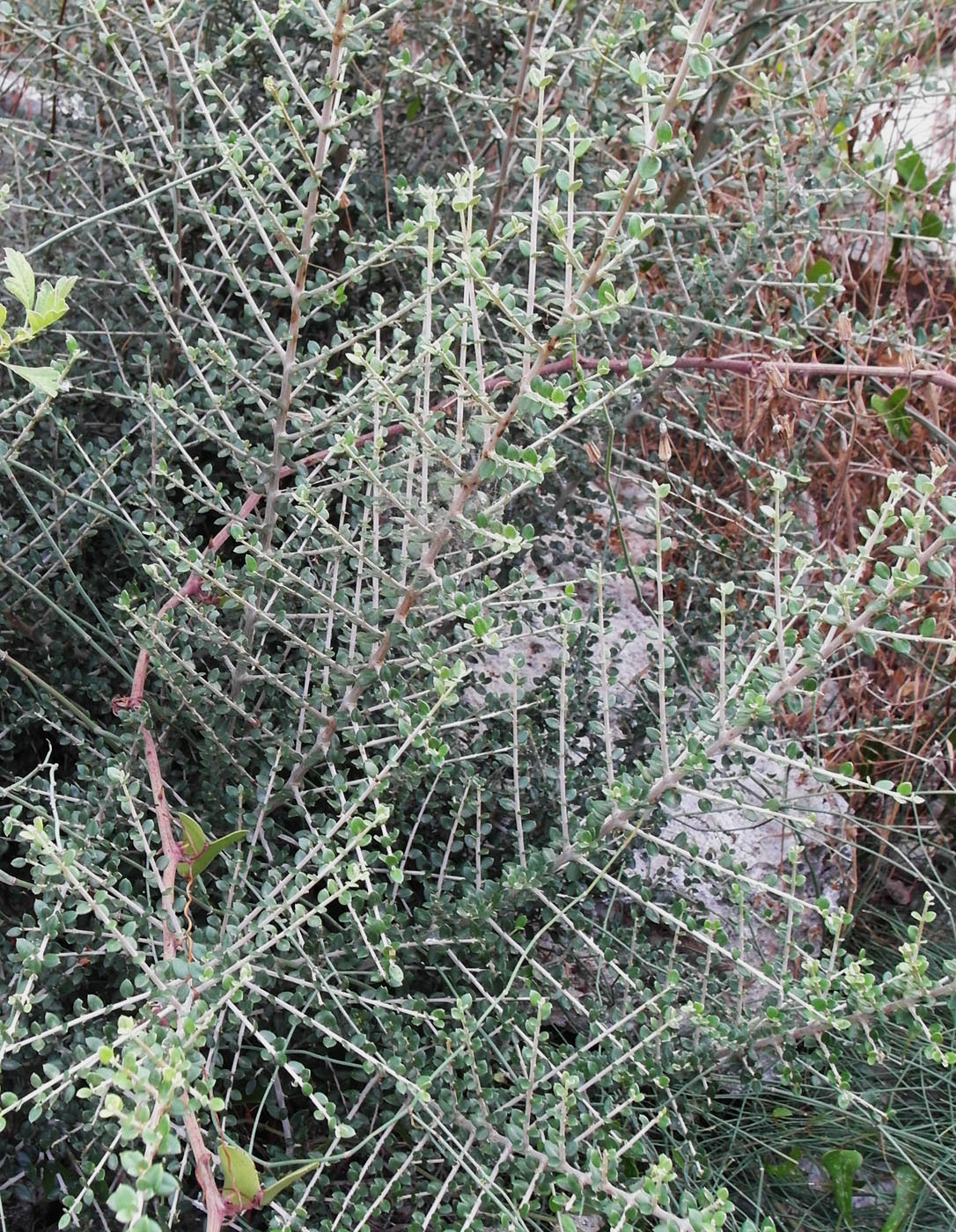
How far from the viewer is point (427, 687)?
52.7 inches

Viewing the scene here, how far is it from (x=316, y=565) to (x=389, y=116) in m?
0.98

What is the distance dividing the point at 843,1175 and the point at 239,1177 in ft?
2.80

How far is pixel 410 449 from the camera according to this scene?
126 centimetres

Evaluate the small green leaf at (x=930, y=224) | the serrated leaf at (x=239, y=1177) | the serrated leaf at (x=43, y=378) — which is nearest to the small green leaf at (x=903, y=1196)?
the serrated leaf at (x=239, y=1177)

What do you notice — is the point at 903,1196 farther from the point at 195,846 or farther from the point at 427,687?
the point at 195,846

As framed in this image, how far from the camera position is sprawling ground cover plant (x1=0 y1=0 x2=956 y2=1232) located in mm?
1158

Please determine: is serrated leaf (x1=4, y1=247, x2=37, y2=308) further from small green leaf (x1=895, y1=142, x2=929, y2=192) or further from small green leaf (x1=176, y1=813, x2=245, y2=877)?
small green leaf (x1=895, y1=142, x2=929, y2=192)

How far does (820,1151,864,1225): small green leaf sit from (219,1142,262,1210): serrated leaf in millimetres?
817

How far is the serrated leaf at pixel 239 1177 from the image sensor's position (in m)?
1.01

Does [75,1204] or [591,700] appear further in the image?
[591,700]

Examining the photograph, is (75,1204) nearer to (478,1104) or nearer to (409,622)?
(478,1104)

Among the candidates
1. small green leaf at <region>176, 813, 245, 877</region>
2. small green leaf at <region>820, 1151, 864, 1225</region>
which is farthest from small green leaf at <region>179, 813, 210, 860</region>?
small green leaf at <region>820, 1151, 864, 1225</region>

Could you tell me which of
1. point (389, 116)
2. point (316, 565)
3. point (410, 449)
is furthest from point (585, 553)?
point (389, 116)

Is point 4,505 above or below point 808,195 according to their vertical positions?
below
